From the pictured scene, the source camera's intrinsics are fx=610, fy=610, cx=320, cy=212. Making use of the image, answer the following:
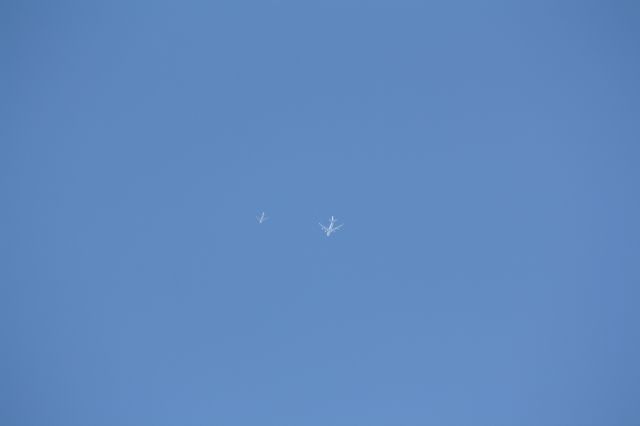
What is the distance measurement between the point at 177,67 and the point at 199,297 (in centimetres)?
153

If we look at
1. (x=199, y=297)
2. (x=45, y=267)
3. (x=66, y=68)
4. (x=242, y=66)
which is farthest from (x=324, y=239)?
(x=66, y=68)

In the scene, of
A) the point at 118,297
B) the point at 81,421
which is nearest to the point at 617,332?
the point at 118,297

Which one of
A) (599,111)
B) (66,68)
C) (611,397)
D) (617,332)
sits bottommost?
(611,397)

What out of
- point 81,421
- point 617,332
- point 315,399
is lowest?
point 81,421

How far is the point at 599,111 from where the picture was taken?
13.2 ft

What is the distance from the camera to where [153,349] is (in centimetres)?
389

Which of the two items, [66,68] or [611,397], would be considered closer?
[611,397]

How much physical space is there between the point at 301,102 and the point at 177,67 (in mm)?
865

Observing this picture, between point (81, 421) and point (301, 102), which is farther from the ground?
point (301, 102)

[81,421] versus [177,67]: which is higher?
[177,67]

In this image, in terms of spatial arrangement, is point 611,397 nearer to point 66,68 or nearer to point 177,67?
point 177,67

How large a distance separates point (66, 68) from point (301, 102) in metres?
1.60

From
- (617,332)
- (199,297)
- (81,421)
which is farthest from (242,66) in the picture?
(617,332)

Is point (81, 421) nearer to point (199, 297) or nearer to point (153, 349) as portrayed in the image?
point (153, 349)
